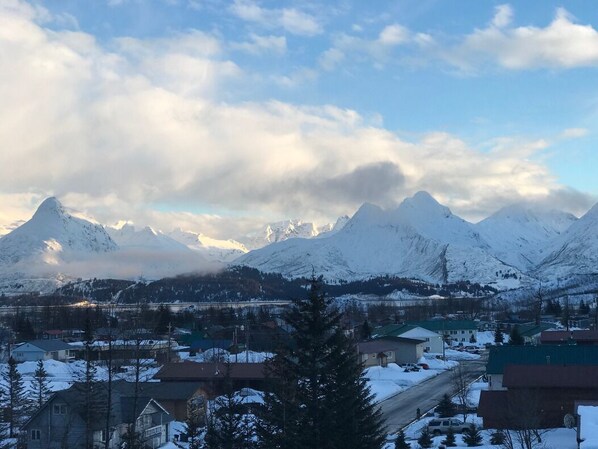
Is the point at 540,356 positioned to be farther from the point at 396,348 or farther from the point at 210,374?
the point at 396,348

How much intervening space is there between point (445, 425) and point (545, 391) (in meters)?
5.08

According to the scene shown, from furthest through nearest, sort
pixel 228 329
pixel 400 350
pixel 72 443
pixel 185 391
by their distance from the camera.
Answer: pixel 228 329, pixel 400 350, pixel 185 391, pixel 72 443

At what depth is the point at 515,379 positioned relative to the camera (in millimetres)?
34281

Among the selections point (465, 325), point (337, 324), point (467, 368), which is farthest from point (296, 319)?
point (465, 325)

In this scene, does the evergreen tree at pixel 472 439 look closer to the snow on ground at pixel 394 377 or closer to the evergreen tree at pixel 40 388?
the snow on ground at pixel 394 377

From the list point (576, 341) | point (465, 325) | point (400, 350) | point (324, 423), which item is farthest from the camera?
point (465, 325)

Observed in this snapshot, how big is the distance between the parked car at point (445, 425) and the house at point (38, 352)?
5521 centimetres

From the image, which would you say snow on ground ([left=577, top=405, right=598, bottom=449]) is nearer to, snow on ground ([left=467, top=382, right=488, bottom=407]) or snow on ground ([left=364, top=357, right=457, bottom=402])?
snow on ground ([left=467, top=382, right=488, bottom=407])

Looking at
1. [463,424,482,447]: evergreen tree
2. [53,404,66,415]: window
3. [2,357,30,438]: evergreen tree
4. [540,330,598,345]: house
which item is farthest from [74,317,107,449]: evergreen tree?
[540,330,598,345]: house

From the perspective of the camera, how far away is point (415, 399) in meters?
47.4

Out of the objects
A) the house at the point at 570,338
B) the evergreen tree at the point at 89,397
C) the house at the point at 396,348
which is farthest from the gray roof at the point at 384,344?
the evergreen tree at the point at 89,397

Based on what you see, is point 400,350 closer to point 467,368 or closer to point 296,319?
point 467,368

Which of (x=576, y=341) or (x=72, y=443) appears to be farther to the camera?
(x=576, y=341)

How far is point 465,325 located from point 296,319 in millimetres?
88520
